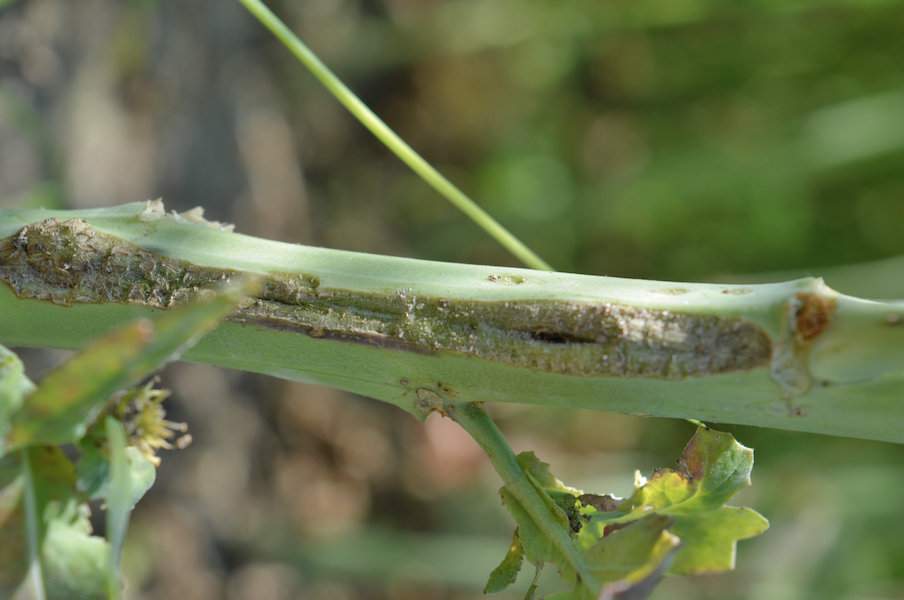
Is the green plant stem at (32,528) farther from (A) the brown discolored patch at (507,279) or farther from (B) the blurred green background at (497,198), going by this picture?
(B) the blurred green background at (497,198)

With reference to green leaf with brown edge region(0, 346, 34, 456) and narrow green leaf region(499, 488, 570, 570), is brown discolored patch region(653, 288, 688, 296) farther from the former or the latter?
green leaf with brown edge region(0, 346, 34, 456)

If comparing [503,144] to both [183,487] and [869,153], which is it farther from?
[183,487]

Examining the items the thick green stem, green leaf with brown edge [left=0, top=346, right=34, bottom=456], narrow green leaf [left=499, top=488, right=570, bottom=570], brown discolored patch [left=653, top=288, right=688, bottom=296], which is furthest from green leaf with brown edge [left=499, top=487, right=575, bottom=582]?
green leaf with brown edge [left=0, top=346, right=34, bottom=456]

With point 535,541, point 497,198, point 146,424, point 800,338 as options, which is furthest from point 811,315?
point 497,198

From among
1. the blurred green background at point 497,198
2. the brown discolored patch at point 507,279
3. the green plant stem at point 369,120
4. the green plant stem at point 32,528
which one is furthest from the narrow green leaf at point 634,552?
the blurred green background at point 497,198

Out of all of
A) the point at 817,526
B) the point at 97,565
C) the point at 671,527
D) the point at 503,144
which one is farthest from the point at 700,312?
the point at 503,144
